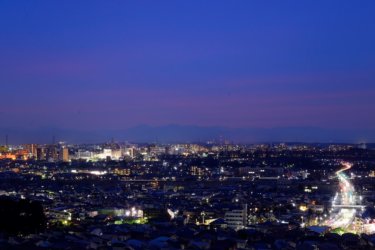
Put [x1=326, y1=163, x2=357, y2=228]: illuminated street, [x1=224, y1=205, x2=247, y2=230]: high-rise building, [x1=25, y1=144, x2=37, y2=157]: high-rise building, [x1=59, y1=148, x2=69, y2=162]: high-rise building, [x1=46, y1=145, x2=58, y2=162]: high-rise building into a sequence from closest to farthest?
[x1=224, y1=205, x2=247, y2=230]: high-rise building < [x1=326, y1=163, x2=357, y2=228]: illuminated street < [x1=46, y1=145, x2=58, y2=162]: high-rise building < [x1=59, y1=148, x2=69, y2=162]: high-rise building < [x1=25, y1=144, x2=37, y2=157]: high-rise building

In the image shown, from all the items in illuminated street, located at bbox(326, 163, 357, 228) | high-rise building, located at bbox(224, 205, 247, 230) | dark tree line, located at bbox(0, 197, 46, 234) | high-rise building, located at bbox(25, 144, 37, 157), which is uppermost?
high-rise building, located at bbox(25, 144, 37, 157)

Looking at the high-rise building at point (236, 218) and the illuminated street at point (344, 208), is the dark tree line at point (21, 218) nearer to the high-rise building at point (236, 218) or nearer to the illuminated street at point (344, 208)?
the high-rise building at point (236, 218)

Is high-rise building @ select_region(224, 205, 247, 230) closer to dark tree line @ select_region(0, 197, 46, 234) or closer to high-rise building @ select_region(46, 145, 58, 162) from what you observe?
dark tree line @ select_region(0, 197, 46, 234)

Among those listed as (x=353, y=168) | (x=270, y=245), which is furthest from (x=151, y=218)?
(x=353, y=168)

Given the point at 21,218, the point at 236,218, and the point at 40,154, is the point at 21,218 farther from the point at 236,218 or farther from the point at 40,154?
the point at 40,154

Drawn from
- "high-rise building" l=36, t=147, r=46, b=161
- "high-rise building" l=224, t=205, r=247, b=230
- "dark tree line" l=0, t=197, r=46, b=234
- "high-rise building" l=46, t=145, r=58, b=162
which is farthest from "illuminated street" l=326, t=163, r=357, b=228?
"high-rise building" l=36, t=147, r=46, b=161

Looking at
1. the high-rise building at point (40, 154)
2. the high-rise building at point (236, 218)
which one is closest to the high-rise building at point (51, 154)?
the high-rise building at point (40, 154)

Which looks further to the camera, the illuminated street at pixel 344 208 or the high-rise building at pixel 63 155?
the high-rise building at pixel 63 155

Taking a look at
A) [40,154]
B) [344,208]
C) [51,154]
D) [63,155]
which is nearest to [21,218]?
[344,208]

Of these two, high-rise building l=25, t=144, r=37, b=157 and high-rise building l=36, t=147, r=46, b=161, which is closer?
high-rise building l=36, t=147, r=46, b=161

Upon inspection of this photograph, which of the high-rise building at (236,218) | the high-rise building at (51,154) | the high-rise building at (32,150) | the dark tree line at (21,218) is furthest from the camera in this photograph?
the high-rise building at (32,150)

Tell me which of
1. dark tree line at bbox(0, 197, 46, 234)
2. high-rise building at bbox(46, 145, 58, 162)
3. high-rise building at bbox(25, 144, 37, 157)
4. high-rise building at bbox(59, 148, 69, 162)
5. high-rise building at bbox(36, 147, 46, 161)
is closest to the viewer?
dark tree line at bbox(0, 197, 46, 234)
